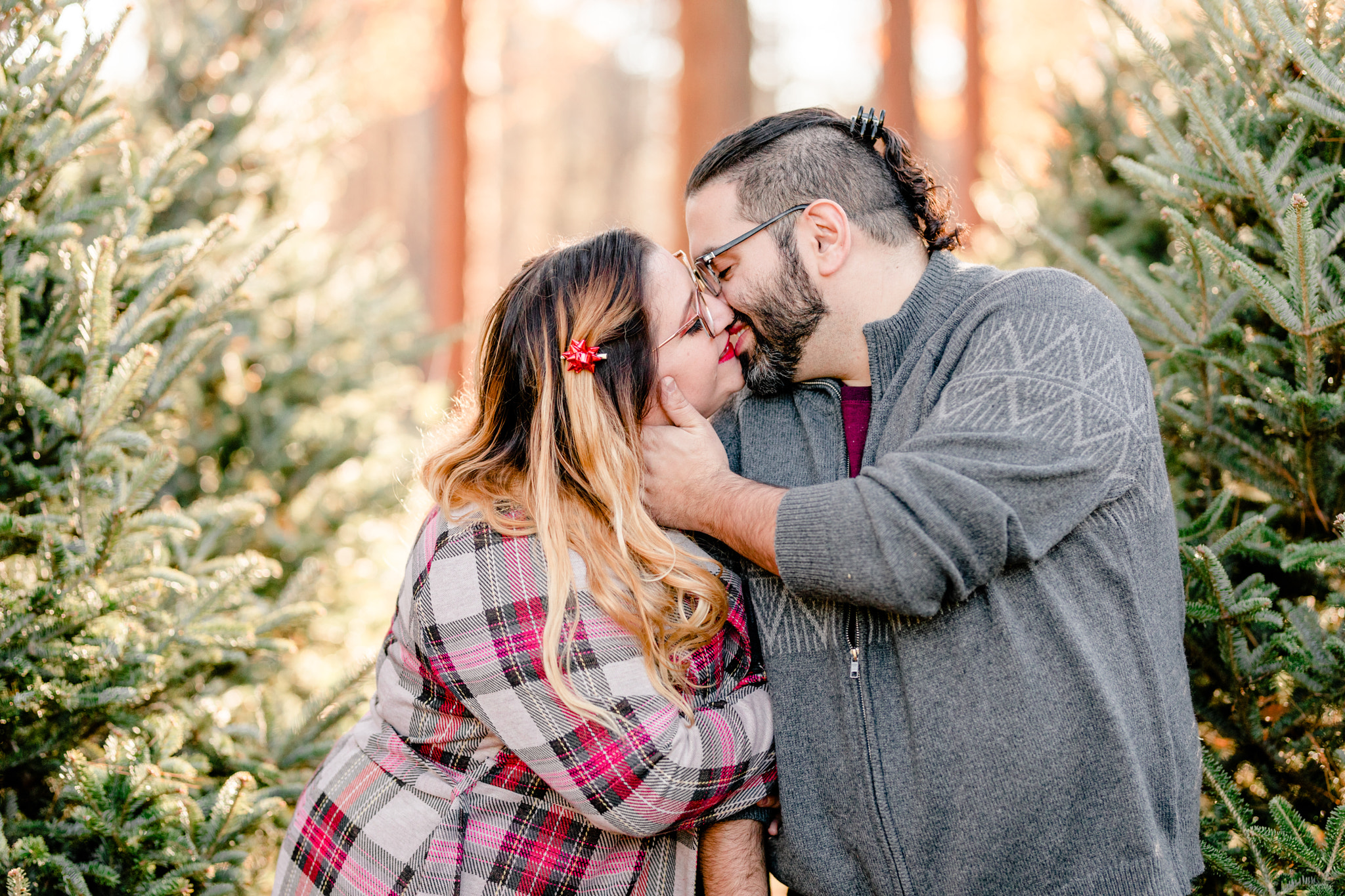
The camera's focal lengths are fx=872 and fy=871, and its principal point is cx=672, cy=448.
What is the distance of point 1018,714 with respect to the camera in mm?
1745

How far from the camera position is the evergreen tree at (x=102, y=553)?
224 centimetres

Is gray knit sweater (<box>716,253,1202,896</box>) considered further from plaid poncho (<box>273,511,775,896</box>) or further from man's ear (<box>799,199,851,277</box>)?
man's ear (<box>799,199,851,277</box>)

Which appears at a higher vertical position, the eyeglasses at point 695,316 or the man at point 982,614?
the eyeglasses at point 695,316

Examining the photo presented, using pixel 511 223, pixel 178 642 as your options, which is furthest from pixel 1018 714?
pixel 511 223

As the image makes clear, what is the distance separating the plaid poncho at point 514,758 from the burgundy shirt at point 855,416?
0.45 m

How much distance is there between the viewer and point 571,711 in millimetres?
1769

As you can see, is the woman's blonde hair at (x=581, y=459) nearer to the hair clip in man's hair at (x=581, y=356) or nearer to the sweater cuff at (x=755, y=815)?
the hair clip in man's hair at (x=581, y=356)

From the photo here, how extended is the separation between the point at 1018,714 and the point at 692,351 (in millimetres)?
1121

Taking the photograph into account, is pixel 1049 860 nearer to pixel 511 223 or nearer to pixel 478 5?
pixel 478 5

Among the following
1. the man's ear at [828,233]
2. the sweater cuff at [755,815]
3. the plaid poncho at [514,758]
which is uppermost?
the man's ear at [828,233]

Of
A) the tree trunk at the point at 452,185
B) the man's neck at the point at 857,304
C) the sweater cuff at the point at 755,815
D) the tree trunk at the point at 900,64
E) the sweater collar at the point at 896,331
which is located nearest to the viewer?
the sweater cuff at the point at 755,815

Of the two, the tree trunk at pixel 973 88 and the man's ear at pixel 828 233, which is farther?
the tree trunk at pixel 973 88

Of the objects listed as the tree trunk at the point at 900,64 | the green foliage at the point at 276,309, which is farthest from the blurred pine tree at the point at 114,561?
the tree trunk at the point at 900,64

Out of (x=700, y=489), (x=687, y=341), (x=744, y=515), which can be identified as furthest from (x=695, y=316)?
(x=744, y=515)
